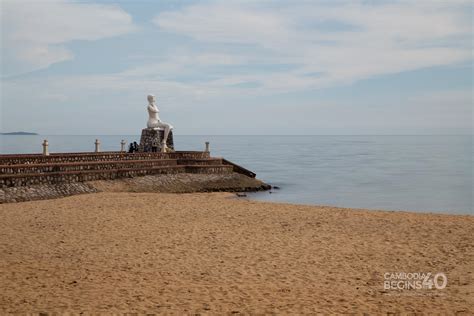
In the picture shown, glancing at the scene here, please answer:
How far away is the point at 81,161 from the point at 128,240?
1320 centimetres

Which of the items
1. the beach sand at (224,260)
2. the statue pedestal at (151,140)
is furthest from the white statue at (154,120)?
the beach sand at (224,260)

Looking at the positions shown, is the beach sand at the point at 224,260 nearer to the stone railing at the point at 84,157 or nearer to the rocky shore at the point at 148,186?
the rocky shore at the point at 148,186

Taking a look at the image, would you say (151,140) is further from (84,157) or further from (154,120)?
(84,157)

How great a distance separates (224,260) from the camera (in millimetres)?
9898

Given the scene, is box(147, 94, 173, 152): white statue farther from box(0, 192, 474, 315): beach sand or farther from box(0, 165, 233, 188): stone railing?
box(0, 192, 474, 315): beach sand

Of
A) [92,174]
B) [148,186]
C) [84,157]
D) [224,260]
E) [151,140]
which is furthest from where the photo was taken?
[151,140]

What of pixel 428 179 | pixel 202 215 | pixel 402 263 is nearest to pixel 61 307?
pixel 402 263

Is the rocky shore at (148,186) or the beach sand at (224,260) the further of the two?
the rocky shore at (148,186)

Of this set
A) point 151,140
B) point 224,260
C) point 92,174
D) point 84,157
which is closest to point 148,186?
point 92,174

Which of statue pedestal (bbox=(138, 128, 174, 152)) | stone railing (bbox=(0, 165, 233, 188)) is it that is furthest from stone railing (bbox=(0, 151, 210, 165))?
statue pedestal (bbox=(138, 128, 174, 152))

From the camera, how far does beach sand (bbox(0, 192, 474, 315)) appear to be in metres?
7.25

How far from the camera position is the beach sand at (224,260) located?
23.8 feet

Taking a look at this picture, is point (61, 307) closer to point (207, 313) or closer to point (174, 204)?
point (207, 313)

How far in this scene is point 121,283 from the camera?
8.19m
